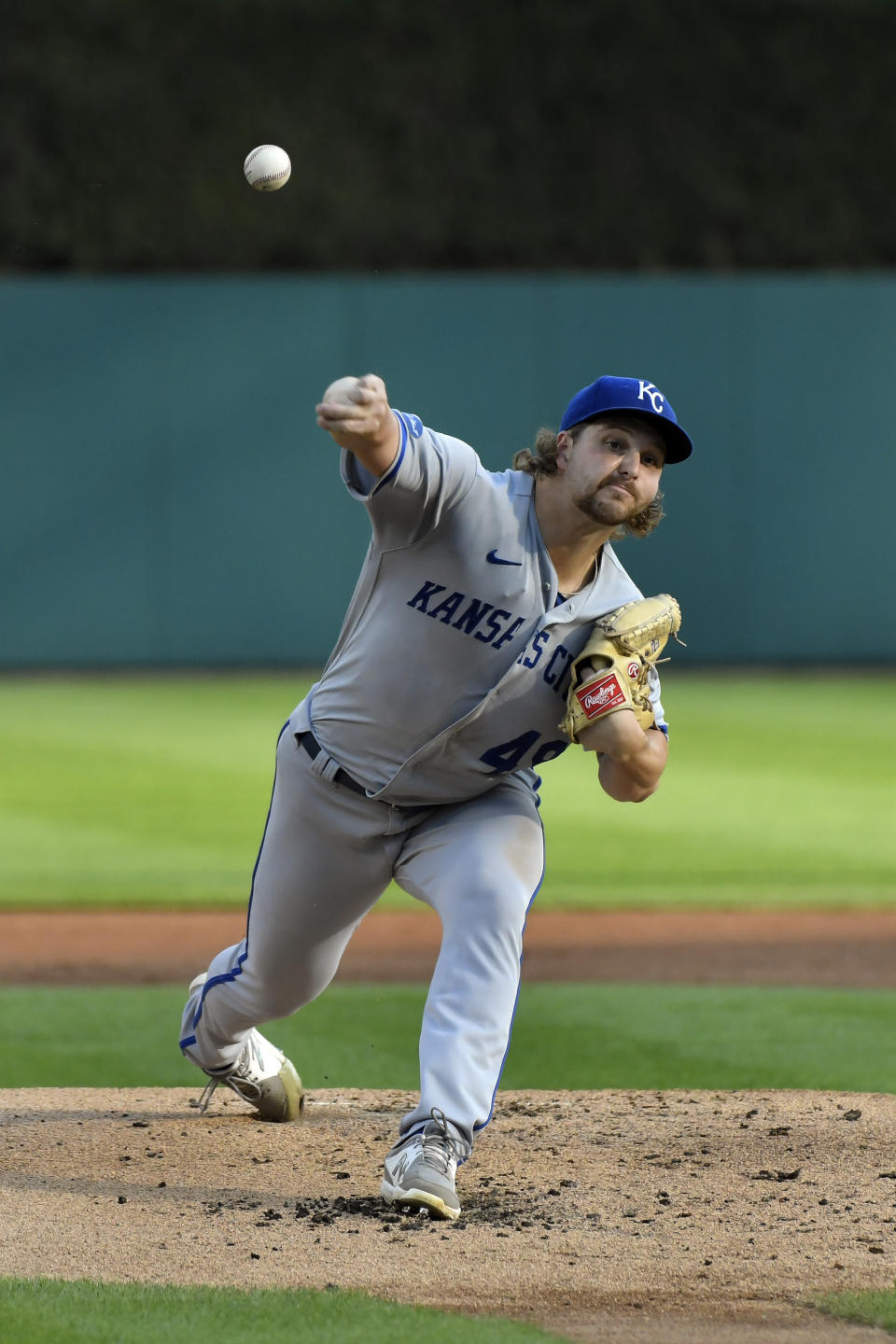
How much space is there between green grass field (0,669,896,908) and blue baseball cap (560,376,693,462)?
4347mm

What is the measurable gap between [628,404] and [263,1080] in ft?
6.28

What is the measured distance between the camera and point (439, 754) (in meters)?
4.16

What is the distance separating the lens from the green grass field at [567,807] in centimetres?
858

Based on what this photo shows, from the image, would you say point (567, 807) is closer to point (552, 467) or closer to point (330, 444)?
point (552, 467)

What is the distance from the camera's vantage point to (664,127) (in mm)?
21000

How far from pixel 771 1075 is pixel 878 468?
14846 millimetres

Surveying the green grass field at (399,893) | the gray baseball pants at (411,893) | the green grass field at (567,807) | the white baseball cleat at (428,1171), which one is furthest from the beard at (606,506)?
the green grass field at (567,807)

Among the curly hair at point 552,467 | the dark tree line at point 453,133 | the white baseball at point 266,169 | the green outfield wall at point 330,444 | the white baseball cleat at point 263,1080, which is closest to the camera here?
the curly hair at point 552,467

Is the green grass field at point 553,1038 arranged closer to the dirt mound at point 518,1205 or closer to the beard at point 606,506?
the dirt mound at point 518,1205

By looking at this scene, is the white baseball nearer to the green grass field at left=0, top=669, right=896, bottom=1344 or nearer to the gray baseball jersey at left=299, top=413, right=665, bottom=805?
the gray baseball jersey at left=299, top=413, right=665, bottom=805

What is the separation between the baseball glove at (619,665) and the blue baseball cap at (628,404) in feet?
1.19

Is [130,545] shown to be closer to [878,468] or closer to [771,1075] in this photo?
[878,468]

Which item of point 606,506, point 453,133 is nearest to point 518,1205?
point 606,506

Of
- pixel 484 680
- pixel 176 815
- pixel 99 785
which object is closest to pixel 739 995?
pixel 484 680
